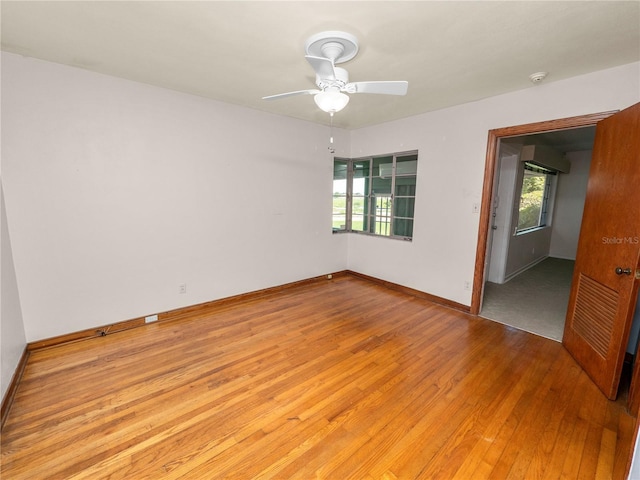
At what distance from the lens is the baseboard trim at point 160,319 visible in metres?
2.53

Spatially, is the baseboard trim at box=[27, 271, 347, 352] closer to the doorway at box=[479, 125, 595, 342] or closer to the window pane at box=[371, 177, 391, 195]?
the window pane at box=[371, 177, 391, 195]

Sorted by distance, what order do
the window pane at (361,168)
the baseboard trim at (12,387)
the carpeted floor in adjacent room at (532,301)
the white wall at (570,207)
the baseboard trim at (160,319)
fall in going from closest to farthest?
the baseboard trim at (12,387) → the baseboard trim at (160,319) → the carpeted floor in adjacent room at (532,301) → the window pane at (361,168) → the white wall at (570,207)

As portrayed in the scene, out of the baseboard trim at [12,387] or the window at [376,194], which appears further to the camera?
the window at [376,194]

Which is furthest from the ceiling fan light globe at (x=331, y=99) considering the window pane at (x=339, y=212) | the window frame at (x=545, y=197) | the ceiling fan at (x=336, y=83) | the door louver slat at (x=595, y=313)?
the window frame at (x=545, y=197)

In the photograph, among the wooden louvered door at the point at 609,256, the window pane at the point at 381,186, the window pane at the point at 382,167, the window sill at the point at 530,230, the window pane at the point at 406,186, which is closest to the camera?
the wooden louvered door at the point at 609,256

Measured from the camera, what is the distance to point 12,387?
1944 millimetres

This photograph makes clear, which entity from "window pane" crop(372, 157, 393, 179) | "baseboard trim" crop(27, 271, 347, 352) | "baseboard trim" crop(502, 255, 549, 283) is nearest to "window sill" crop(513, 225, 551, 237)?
"baseboard trim" crop(502, 255, 549, 283)

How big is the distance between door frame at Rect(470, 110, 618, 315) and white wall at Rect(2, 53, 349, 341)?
93.7 inches

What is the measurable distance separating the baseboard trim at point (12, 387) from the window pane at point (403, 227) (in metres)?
4.22

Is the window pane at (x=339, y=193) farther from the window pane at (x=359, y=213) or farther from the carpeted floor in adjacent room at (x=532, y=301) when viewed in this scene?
the carpeted floor in adjacent room at (x=532, y=301)

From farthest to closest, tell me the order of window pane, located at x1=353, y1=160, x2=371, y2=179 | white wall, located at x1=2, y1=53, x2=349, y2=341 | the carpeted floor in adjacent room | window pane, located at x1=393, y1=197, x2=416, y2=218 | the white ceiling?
window pane, located at x1=353, y1=160, x2=371, y2=179 < window pane, located at x1=393, y1=197, x2=416, y2=218 < the carpeted floor in adjacent room < white wall, located at x1=2, y1=53, x2=349, y2=341 < the white ceiling

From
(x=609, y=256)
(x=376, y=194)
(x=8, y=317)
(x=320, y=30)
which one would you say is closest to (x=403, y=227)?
(x=376, y=194)

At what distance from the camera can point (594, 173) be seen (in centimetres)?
233

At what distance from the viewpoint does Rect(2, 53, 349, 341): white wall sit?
2.33 meters
